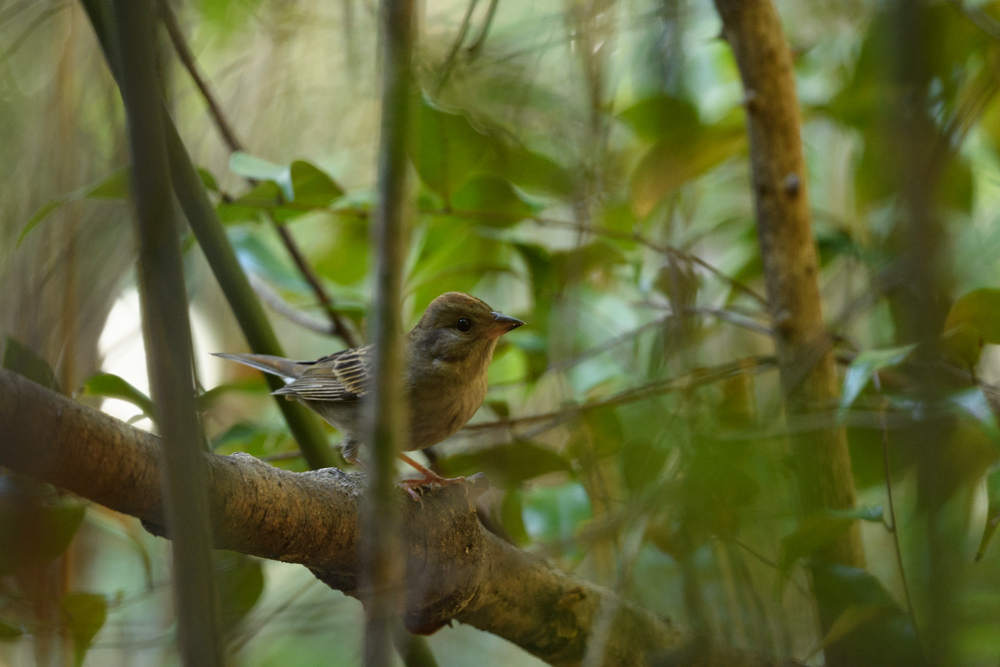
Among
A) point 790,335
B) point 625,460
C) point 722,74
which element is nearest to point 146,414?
point 625,460

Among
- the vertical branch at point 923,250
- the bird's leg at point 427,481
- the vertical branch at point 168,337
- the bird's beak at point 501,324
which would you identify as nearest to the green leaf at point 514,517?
the bird's leg at point 427,481

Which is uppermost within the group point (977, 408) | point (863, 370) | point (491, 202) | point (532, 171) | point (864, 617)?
point (532, 171)

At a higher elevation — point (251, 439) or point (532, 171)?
point (532, 171)

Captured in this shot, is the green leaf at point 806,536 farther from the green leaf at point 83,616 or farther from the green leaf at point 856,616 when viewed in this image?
the green leaf at point 83,616

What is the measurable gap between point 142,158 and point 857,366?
1.48 m

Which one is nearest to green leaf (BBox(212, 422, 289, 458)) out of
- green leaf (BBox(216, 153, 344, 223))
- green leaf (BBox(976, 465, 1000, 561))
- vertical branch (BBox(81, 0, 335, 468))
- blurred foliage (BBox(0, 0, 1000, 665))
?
blurred foliage (BBox(0, 0, 1000, 665))

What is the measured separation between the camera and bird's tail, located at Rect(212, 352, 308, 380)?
2223 mm

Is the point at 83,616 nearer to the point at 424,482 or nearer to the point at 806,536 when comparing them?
the point at 424,482

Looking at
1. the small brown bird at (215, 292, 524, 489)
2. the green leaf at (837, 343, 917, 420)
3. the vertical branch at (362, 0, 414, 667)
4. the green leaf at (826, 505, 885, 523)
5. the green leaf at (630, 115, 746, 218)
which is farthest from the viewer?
the green leaf at (630, 115, 746, 218)

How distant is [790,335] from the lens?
2316 mm

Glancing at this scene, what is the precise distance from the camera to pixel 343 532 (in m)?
1.48

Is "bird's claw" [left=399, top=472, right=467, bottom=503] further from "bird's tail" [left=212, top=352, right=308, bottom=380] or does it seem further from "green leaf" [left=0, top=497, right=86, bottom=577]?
"green leaf" [left=0, top=497, right=86, bottom=577]

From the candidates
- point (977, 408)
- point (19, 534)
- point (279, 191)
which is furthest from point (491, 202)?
point (19, 534)

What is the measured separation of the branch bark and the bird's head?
2.49 ft
